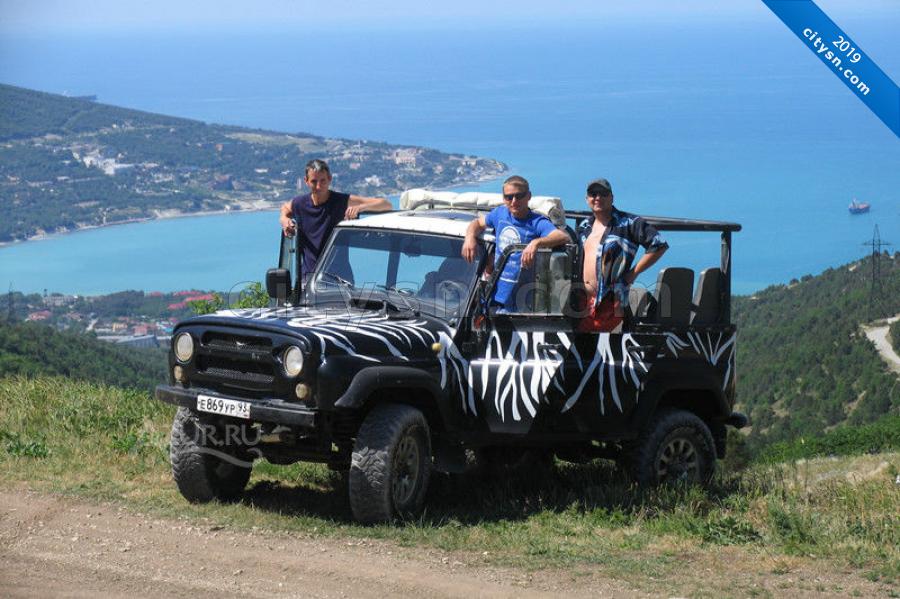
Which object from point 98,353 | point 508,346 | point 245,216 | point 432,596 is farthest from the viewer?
point 245,216

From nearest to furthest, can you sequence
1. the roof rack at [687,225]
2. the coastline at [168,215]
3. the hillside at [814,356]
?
the roof rack at [687,225]
the hillside at [814,356]
the coastline at [168,215]

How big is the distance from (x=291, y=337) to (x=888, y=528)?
4.09 metres

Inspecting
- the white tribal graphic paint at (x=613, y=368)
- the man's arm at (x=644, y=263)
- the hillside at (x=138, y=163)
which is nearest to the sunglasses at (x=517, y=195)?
the man's arm at (x=644, y=263)

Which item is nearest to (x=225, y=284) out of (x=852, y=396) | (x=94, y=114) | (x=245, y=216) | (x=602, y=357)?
(x=245, y=216)

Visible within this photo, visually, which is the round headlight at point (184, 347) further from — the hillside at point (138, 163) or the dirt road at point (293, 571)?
the hillside at point (138, 163)

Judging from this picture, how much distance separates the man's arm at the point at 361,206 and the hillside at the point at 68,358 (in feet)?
77.8

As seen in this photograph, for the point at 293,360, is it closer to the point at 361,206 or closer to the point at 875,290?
the point at 361,206

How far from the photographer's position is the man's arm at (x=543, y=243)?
8.09 m

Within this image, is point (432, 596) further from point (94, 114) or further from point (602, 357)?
point (94, 114)

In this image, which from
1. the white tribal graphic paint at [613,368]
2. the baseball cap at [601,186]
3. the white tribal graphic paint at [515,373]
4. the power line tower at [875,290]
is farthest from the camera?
the power line tower at [875,290]

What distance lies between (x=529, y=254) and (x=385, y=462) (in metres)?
1.68

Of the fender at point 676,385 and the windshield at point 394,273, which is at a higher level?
the windshield at point 394,273

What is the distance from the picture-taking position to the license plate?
25.0 ft

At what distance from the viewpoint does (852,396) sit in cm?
7619
